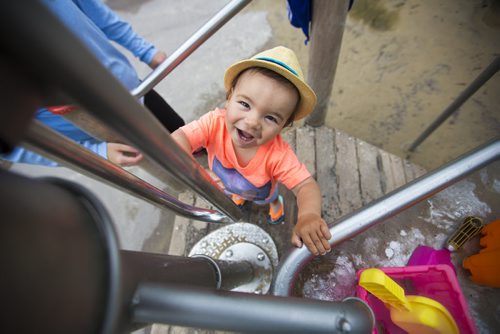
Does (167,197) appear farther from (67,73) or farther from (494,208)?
(494,208)

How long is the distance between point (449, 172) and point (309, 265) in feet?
1.61

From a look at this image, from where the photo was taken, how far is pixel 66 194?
0.22 metres

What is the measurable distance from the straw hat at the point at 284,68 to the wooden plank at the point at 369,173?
2.08 ft

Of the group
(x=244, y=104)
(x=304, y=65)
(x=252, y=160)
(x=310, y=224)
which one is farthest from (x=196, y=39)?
(x=304, y=65)

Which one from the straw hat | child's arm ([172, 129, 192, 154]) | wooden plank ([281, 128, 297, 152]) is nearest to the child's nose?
the straw hat

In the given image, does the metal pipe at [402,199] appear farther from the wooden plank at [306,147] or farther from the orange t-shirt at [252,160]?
the wooden plank at [306,147]

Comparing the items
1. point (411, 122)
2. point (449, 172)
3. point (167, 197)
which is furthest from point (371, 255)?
point (411, 122)

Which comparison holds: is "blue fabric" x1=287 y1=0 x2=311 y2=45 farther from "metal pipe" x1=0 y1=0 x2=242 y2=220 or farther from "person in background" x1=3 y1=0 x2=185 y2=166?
"metal pipe" x1=0 y1=0 x2=242 y2=220

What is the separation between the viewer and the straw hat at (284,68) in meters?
0.82

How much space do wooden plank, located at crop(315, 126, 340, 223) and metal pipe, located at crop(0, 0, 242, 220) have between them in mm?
1096

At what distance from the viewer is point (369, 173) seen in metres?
1.43

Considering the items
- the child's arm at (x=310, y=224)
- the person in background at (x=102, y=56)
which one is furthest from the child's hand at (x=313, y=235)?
the person in background at (x=102, y=56)

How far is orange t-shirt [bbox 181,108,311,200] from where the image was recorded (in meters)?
1.02

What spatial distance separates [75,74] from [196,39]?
0.92 metres
